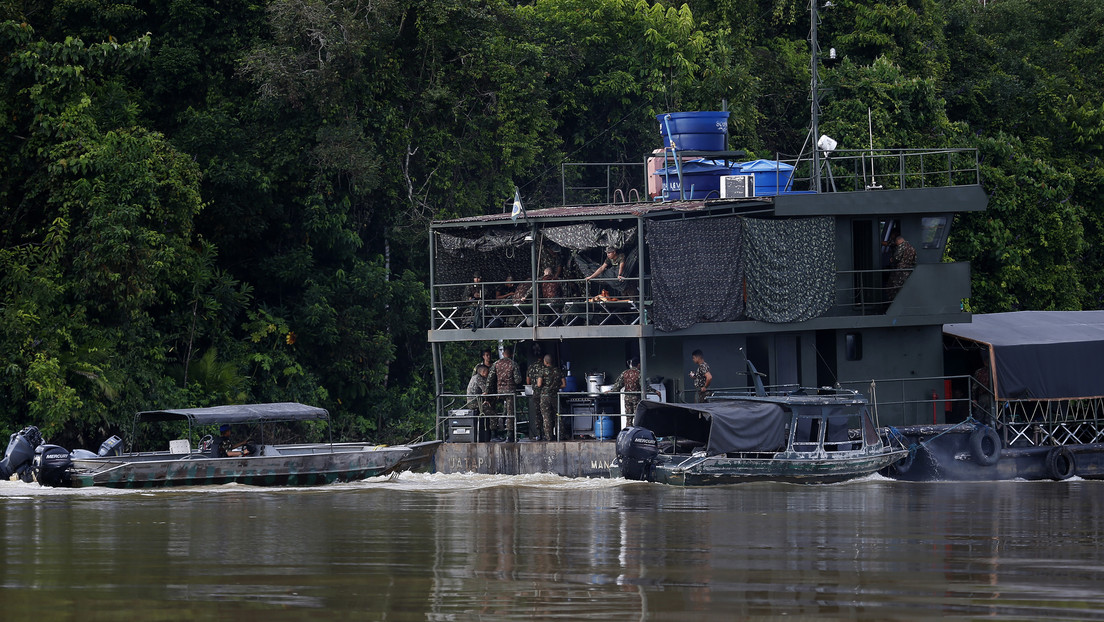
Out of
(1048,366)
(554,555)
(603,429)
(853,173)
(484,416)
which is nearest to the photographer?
(554,555)

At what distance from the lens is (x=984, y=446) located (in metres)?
25.4

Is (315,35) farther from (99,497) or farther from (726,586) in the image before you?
(726,586)

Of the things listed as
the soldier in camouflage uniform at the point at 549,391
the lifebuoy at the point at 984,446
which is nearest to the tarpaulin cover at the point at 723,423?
the soldier in camouflage uniform at the point at 549,391

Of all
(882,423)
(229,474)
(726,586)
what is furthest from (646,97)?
(726,586)

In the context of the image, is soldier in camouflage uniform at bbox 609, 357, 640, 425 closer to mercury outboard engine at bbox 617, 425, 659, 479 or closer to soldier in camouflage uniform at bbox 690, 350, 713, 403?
soldier in camouflage uniform at bbox 690, 350, 713, 403

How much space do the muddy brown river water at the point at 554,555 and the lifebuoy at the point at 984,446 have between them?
7.52 feet

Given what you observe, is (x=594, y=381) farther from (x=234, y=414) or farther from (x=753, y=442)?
(x=234, y=414)

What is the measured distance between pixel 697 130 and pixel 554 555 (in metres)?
14.5

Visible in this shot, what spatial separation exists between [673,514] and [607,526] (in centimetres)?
161

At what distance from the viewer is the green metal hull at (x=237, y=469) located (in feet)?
76.9

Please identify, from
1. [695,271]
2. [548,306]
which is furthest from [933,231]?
[548,306]

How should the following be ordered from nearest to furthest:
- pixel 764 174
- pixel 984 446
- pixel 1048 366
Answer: pixel 984 446 → pixel 1048 366 → pixel 764 174

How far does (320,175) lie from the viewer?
32625mm

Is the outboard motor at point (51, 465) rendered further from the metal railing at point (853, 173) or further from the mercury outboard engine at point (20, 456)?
the metal railing at point (853, 173)
